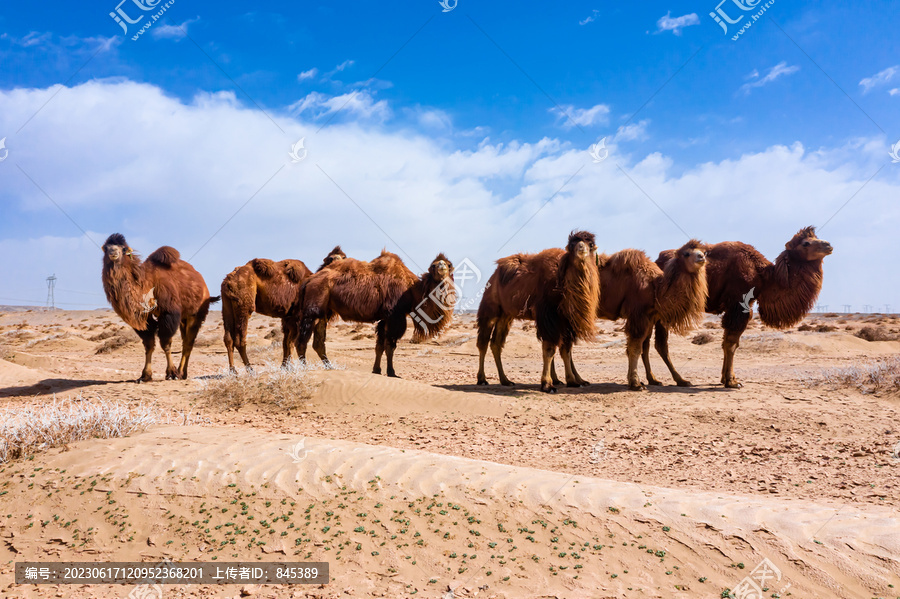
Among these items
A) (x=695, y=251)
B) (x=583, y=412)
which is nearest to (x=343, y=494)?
(x=583, y=412)

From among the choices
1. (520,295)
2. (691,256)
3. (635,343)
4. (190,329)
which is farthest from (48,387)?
(691,256)

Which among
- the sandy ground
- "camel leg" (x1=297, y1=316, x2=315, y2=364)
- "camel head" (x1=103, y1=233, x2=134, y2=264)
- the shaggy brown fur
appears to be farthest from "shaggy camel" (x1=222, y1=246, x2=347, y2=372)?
the shaggy brown fur

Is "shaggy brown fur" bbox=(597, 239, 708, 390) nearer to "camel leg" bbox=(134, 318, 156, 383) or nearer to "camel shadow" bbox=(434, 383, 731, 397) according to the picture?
"camel shadow" bbox=(434, 383, 731, 397)

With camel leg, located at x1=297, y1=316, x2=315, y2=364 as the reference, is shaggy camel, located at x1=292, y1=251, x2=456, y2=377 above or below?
above

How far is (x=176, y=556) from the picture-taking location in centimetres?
477

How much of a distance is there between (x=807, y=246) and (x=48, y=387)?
15.9 meters

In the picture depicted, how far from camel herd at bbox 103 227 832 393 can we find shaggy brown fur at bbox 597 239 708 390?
0.07 feet

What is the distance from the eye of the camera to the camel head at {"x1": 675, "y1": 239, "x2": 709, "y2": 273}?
1173 cm

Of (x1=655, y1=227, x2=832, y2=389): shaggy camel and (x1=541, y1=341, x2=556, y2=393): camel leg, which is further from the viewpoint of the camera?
(x1=655, y1=227, x2=832, y2=389): shaggy camel

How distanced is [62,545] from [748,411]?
9.57m

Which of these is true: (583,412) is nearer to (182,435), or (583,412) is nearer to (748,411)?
(748,411)

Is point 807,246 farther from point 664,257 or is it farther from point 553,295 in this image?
point 553,295

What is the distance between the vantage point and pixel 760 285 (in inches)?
511

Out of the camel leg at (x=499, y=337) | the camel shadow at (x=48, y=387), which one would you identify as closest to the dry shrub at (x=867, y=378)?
the camel leg at (x=499, y=337)
